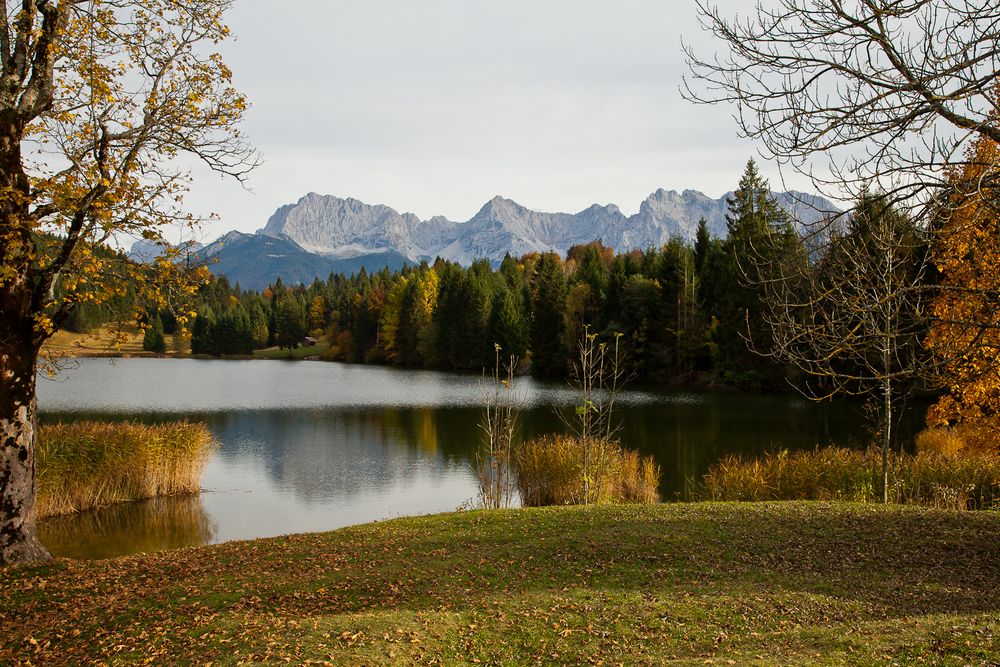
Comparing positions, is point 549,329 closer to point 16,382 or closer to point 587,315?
point 587,315

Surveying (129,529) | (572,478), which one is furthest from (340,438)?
(572,478)

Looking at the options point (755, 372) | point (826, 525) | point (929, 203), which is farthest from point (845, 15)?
point (755, 372)

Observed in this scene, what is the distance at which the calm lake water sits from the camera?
15.5 m

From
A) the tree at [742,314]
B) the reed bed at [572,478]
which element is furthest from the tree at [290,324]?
the reed bed at [572,478]

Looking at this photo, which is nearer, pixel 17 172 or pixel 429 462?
pixel 17 172

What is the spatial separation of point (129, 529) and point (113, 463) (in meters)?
2.16

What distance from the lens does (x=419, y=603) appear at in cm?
715

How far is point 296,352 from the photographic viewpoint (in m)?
88.6

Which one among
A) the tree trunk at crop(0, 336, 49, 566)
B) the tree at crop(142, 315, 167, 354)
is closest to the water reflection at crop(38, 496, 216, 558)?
the tree trunk at crop(0, 336, 49, 566)

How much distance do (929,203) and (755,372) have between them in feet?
128

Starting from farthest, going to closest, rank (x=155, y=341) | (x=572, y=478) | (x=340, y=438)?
(x=155, y=341)
(x=340, y=438)
(x=572, y=478)

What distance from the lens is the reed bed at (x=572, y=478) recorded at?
50.5 feet

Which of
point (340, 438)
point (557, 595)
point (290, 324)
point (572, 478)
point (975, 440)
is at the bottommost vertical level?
point (340, 438)

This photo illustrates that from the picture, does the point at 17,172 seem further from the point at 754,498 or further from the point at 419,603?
the point at 754,498
